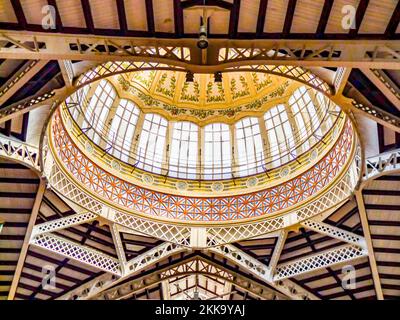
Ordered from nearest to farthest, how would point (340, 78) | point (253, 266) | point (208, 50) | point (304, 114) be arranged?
1. point (208, 50)
2. point (340, 78)
3. point (253, 266)
4. point (304, 114)

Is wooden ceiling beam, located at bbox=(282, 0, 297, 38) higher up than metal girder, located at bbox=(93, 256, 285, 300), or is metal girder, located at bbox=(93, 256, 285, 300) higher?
wooden ceiling beam, located at bbox=(282, 0, 297, 38)

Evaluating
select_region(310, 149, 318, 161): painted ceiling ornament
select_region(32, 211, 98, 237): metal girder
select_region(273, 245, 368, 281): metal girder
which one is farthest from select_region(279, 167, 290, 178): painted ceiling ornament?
select_region(32, 211, 98, 237): metal girder

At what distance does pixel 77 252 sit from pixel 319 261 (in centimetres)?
1305

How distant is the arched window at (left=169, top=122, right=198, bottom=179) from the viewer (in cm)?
3194

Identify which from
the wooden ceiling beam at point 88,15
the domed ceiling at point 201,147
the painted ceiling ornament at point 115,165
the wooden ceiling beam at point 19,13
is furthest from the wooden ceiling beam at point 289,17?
the painted ceiling ornament at point 115,165

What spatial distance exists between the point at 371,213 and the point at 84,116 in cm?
1571

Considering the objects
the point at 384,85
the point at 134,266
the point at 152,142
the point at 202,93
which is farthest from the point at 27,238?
the point at 384,85

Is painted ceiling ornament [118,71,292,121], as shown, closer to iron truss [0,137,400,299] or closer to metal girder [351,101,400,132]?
iron truss [0,137,400,299]

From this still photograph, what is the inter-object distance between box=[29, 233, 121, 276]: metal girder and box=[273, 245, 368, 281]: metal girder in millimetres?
9271

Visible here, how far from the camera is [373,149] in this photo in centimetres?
2092

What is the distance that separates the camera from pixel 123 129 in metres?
31.5

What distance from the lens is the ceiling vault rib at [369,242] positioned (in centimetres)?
2300

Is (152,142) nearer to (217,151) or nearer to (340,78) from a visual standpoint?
(217,151)
